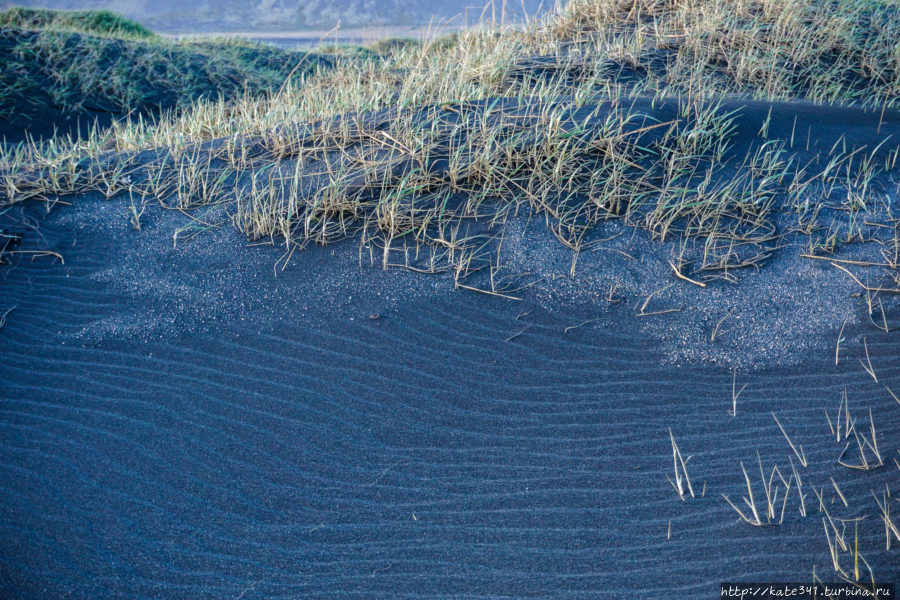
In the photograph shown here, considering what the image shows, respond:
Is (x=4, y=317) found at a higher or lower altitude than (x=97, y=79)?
lower

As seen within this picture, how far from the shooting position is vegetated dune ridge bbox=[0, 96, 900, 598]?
2441 mm

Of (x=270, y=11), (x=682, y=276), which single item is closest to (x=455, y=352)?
(x=682, y=276)

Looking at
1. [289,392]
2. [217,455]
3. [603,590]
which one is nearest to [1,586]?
[217,455]

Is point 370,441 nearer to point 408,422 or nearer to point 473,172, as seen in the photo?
point 408,422

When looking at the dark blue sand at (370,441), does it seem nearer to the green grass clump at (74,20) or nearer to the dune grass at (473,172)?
the dune grass at (473,172)

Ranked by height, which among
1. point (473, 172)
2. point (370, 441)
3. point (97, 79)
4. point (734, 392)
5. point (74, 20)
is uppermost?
point (74, 20)

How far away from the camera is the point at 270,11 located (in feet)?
216

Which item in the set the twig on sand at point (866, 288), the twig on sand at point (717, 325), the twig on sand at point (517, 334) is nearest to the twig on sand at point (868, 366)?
A: the twig on sand at point (866, 288)

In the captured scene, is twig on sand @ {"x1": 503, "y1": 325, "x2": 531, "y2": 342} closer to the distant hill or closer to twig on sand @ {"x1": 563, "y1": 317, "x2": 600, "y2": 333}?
twig on sand @ {"x1": 563, "y1": 317, "x2": 600, "y2": 333}

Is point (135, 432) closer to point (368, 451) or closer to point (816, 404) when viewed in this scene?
point (368, 451)

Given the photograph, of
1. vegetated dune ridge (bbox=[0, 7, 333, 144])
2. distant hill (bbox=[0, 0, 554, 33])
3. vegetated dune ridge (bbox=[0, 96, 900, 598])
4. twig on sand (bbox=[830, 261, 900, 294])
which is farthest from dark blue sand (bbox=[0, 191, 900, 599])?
distant hill (bbox=[0, 0, 554, 33])

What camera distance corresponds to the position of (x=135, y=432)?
3.01m

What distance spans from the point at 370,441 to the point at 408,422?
0.70 ft

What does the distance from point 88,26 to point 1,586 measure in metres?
16.4
